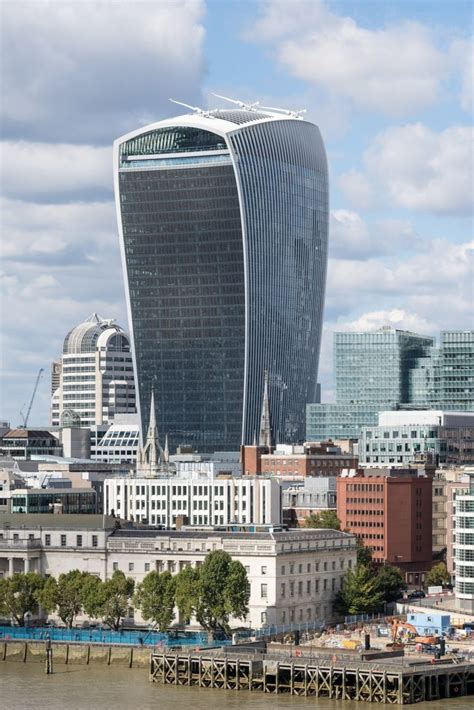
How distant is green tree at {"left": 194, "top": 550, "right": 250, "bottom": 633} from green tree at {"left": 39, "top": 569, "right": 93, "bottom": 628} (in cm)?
1309

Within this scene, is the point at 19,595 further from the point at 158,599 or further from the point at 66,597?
the point at 158,599

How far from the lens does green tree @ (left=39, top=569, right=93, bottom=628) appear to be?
189375 millimetres

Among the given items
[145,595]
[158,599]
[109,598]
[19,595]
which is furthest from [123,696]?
[19,595]

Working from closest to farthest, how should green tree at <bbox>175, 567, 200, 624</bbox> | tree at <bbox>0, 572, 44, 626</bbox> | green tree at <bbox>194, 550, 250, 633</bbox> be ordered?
1. green tree at <bbox>175, 567, 200, 624</bbox>
2. green tree at <bbox>194, 550, 250, 633</bbox>
3. tree at <bbox>0, 572, 44, 626</bbox>

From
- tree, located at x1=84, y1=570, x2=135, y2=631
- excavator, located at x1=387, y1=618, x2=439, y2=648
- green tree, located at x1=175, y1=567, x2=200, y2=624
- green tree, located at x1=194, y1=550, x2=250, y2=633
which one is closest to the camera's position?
excavator, located at x1=387, y1=618, x2=439, y2=648

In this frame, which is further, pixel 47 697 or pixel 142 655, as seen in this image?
pixel 142 655

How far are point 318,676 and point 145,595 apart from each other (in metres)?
29.9

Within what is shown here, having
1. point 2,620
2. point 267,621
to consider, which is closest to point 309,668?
point 267,621

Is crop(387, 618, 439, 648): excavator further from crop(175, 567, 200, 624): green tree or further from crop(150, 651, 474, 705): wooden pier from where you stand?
crop(175, 567, 200, 624): green tree

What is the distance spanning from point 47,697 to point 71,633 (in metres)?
28.5

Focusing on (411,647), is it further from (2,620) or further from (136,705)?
(2,620)

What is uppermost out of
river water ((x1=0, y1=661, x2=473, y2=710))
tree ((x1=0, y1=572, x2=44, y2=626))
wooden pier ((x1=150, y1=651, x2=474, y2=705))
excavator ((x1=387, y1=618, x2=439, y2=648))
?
tree ((x1=0, y1=572, x2=44, y2=626))

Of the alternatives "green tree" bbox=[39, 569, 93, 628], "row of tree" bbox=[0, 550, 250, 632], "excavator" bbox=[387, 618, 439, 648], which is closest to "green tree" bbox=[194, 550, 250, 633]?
"row of tree" bbox=[0, 550, 250, 632]

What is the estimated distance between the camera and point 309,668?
159625mm
